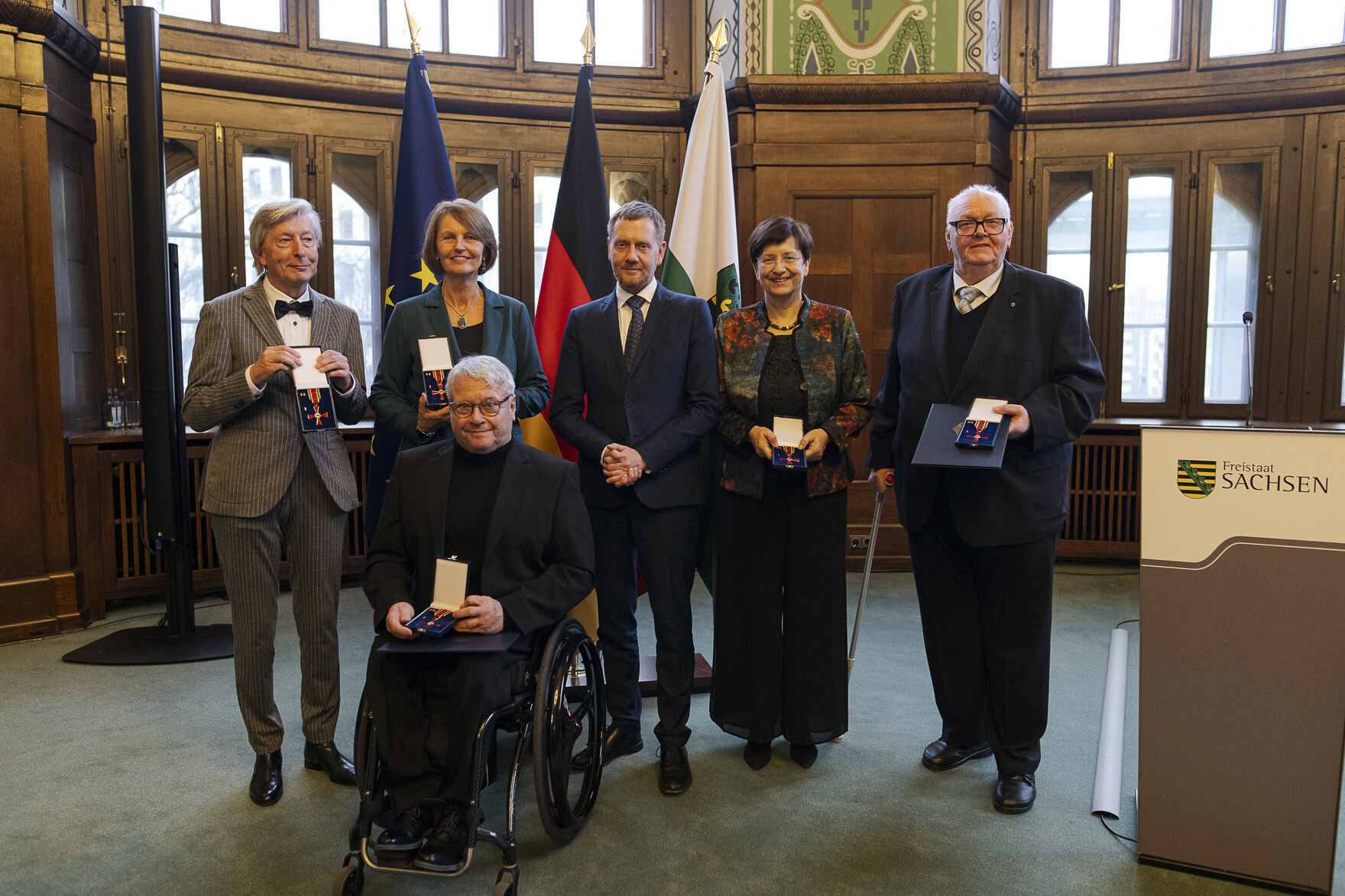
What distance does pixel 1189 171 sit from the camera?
5422 millimetres

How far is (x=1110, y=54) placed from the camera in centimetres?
556

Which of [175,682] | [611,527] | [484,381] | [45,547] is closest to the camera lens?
[484,381]

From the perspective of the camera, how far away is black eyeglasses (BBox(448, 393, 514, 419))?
7.63 ft

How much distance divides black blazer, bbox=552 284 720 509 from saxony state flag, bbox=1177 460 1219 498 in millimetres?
1212

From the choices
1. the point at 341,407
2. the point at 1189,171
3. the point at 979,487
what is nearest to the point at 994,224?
the point at 979,487

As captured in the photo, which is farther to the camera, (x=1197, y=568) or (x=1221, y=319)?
(x=1221, y=319)

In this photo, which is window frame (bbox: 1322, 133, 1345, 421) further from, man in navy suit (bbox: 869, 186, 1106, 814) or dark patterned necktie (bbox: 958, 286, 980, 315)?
dark patterned necktie (bbox: 958, 286, 980, 315)

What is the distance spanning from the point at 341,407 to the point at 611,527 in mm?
843

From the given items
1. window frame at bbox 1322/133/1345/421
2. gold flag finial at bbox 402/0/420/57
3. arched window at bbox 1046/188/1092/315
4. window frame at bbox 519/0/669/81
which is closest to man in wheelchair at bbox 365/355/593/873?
gold flag finial at bbox 402/0/420/57

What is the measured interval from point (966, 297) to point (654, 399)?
93 cm

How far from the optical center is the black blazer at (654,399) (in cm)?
268

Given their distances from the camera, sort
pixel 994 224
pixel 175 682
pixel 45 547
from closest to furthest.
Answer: pixel 994 224 → pixel 175 682 → pixel 45 547

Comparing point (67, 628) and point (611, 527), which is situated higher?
point (611, 527)

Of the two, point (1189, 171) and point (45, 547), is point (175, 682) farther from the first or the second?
point (1189, 171)
